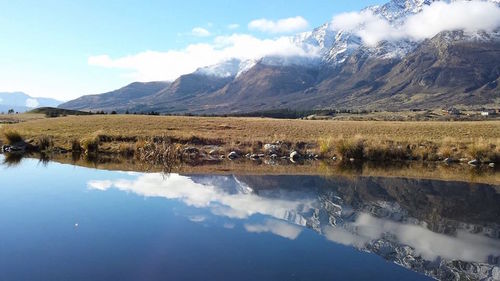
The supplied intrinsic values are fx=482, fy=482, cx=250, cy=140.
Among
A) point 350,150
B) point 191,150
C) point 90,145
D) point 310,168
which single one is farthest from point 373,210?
point 90,145

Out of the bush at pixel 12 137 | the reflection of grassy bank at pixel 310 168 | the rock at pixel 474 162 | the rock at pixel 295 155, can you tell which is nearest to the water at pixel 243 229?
the reflection of grassy bank at pixel 310 168

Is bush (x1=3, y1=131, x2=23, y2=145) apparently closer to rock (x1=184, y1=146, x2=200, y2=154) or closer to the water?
rock (x1=184, y1=146, x2=200, y2=154)

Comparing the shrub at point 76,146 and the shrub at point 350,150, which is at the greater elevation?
the shrub at point 76,146

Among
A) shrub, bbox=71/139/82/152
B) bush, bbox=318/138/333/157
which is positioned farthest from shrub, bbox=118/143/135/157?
bush, bbox=318/138/333/157

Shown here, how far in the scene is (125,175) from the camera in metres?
35.1

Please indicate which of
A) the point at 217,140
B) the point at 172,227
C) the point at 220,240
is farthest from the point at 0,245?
the point at 217,140

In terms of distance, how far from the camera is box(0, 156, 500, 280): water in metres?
15.4

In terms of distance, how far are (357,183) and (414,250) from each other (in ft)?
50.3

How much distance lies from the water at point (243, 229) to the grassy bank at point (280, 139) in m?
14.8

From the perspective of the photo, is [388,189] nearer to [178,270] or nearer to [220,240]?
[220,240]

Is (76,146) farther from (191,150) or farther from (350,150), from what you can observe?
(350,150)

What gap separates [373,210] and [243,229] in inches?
328

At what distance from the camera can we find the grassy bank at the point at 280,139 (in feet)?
157

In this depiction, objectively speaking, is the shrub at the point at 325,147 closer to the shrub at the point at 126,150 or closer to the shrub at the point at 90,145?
the shrub at the point at 126,150
